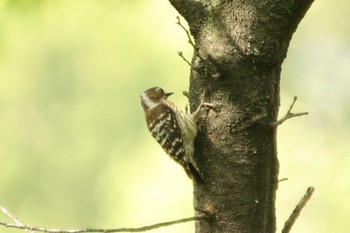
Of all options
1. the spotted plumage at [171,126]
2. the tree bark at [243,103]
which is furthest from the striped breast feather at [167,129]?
the tree bark at [243,103]

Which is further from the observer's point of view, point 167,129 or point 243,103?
point 167,129

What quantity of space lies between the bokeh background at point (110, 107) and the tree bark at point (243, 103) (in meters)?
4.85

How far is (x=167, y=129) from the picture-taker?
411cm

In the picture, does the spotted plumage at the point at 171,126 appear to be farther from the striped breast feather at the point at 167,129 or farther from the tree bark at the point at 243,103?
the tree bark at the point at 243,103

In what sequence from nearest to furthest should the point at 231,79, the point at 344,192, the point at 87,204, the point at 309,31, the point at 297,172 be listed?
the point at 231,79, the point at 344,192, the point at 297,172, the point at 87,204, the point at 309,31

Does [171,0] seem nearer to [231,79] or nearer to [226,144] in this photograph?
[231,79]

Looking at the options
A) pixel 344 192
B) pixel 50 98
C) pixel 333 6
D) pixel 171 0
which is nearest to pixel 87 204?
pixel 50 98

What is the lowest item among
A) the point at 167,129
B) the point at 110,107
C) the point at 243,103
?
the point at 243,103

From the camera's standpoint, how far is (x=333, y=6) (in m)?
9.15

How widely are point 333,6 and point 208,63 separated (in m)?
6.68

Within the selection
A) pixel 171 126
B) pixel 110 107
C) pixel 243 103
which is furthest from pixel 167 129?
pixel 110 107

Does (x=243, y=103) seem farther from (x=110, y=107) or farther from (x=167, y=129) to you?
(x=110, y=107)

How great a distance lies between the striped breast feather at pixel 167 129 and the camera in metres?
3.83

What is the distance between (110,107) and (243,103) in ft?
21.1
